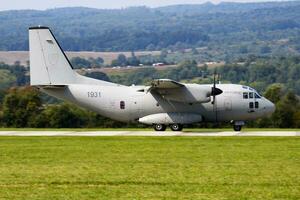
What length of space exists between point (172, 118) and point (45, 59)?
7.99m

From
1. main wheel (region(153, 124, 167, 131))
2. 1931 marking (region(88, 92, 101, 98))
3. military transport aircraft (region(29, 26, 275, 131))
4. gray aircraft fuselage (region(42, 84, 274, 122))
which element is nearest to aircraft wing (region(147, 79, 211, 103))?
military transport aircraft (region(29, 26, 275, 131))

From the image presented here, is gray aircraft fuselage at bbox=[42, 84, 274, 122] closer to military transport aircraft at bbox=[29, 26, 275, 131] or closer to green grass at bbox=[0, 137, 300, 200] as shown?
military transport aircraft at bbox=[29, 26, 275, 131]

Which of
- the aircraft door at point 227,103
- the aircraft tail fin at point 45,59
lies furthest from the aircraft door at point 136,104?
the aircraft door at point 227,103

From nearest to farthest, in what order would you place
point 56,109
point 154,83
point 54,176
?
point 54,176 → point 154,83 → point 56,109

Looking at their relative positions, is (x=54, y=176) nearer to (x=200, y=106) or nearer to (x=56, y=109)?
(x=200, y=106)

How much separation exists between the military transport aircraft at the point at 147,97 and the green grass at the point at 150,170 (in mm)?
11750

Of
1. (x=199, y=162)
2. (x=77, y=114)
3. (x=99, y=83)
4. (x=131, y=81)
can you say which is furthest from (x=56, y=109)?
(x=131, y=81)

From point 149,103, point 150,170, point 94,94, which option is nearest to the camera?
point 150,170

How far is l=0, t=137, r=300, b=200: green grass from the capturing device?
23.6m

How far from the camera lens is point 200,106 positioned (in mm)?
53188

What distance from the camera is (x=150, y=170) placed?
28281 mm

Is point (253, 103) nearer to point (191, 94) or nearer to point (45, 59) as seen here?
point (191, 94)

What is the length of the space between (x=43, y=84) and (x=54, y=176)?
27.7 m

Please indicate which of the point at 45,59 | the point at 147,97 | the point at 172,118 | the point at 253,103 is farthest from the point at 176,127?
the point at 45,59
